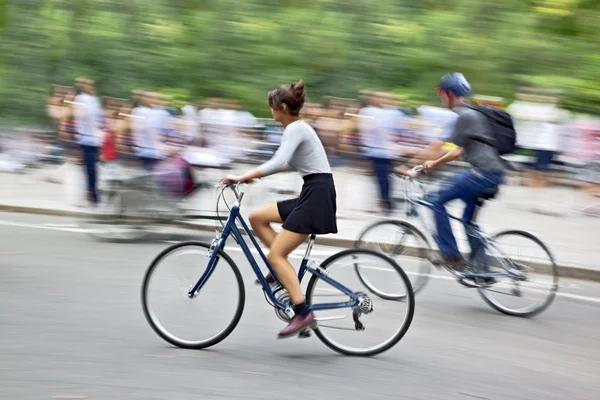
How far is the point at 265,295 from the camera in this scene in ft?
19.6

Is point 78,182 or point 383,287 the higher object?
point 383,287

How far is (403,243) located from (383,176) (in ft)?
16.1

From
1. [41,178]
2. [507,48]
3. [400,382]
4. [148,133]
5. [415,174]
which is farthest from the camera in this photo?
[507,48]

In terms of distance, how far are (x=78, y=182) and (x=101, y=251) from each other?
4143 mm

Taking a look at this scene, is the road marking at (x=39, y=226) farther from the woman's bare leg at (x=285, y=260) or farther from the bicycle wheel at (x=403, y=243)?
the woman's bare leg at (x=285, y=260)

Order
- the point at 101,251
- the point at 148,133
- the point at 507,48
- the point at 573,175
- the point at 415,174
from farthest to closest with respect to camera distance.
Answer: the point at 507,48 → the point at 573,175 → the point at 148,133 → the point at 101,251 → the point at 415,174

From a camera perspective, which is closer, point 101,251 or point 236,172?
point 101,251

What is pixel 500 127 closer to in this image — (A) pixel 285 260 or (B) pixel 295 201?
(B) pixel 295 201

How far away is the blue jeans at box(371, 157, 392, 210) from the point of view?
12.4 m

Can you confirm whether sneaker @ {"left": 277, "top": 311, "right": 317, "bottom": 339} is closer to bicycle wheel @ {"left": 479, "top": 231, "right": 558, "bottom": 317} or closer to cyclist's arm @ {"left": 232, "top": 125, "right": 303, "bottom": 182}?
cyclist's arm @ {"left": 232, "top": 125, "right": 303, "bottom": 182}

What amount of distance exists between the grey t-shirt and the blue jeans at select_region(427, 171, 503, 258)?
0.09 metres

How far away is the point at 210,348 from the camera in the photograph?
604 centimetres

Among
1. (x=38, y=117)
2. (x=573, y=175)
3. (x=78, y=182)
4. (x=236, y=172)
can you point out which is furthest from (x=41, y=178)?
(x=573, y=175)

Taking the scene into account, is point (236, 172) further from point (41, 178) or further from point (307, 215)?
point (307, 215)
